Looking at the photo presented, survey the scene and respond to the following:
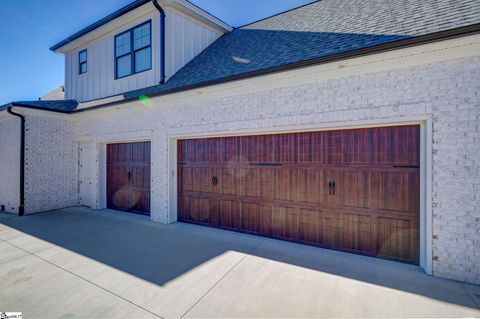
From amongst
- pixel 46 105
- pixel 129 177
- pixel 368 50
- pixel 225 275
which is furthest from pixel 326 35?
pixel 46 105

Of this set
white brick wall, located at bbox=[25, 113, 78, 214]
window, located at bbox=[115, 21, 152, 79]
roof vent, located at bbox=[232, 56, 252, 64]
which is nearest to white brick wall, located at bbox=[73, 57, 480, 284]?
roof vent, located at bbox=[232, 56, 252, 64]

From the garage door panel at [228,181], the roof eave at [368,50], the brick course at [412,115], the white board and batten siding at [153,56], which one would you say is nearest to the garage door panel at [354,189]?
the brick course at [412,115]

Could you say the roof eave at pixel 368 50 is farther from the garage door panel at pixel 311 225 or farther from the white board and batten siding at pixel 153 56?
the white board and batten siding at pixel 153 56

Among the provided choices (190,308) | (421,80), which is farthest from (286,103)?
(190,308)

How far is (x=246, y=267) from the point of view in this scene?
367 cm

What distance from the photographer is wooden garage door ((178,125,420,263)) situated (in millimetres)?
3809

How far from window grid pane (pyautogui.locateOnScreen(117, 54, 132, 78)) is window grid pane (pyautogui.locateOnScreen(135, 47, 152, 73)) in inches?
13.6

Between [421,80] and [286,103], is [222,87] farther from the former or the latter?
[421,80]

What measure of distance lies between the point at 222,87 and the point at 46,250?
15.4ft

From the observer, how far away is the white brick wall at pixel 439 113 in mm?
3227

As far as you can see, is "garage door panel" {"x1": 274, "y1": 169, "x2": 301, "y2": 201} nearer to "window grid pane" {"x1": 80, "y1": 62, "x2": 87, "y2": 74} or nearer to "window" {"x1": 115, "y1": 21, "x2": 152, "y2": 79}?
"window" {"x1": 115, "y1": 21, "x2": 152, "y2": 79}

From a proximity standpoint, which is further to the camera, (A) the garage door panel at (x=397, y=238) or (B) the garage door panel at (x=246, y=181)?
(B) the garage door panel at (x=246, y=181)

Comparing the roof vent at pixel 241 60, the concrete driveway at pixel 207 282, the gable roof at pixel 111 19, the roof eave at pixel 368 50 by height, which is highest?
the gable roof at pixel 111 19

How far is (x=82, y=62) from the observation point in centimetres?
945
